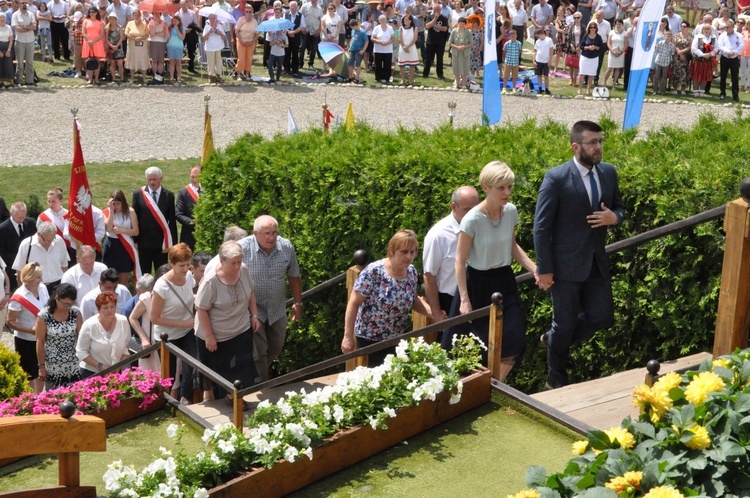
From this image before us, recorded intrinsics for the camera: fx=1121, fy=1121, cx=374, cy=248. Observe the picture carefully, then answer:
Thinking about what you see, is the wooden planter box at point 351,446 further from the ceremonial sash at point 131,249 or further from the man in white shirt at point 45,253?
the ceremonial sash at point 131,249

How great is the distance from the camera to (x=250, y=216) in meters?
11.8

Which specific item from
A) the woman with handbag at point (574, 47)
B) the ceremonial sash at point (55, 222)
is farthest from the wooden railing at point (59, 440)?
the woman with handbag at point (574, 47)

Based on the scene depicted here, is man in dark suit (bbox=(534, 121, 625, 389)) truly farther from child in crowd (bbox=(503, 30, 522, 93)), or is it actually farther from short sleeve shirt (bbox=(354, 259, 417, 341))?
child in crowd (bbox=(503, 30, 522, 93))

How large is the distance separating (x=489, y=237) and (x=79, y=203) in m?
7.97

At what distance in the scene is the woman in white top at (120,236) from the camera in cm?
1483

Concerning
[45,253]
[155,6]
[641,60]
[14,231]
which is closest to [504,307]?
[641,60]

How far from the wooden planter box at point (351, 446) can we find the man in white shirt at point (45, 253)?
790 centimetres

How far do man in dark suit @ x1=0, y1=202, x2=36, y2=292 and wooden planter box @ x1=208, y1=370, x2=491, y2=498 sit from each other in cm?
888

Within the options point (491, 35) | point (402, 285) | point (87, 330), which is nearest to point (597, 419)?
point (402, 285)

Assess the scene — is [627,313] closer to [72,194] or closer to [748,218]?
[748,218]

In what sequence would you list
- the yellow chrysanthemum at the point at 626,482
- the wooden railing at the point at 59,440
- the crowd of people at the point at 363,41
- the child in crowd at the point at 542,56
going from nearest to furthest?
1. the yellow chrysanthemum at the point at 626,482
2. the wooden railing at the point at 59,440
3. the child in crowd at the point at 542,56
4. the crowd of people at the point at 363,41

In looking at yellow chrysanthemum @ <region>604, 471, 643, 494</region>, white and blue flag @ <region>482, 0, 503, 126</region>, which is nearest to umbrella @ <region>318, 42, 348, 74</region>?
white and blue flag @ <region>482, 0, 503, 126</region>

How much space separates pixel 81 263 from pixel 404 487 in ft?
23.2

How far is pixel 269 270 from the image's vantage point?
970 centimetres
